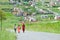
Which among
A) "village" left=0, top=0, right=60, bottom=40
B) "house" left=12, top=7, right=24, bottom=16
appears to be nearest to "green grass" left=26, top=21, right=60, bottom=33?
"village" left=0, top=0, right=60, bottom=40

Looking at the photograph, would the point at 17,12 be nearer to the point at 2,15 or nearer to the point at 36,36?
the point at 2,15

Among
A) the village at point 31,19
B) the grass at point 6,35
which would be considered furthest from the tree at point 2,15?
the grass at point 6,35

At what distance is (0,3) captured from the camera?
6.55 ft

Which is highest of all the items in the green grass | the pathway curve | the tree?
the tree

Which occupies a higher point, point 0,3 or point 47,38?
point 0,3

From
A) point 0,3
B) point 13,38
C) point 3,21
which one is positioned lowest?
point 13,38

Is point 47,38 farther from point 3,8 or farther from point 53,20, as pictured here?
point 3,8

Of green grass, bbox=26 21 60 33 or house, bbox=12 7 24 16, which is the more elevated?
house, bbox=12 7 24 16

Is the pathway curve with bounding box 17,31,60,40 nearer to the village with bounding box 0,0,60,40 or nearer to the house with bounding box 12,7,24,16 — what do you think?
the village with bounding box 0,0,60,40

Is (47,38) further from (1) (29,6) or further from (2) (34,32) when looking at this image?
(1) (29,6)

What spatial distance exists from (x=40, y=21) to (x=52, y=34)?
148 mm

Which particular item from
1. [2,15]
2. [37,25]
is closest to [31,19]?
[37,25]

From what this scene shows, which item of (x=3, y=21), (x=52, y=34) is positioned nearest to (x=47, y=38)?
(x=52, y=34)

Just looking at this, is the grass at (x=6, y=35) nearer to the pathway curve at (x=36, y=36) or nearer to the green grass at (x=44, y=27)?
the pathway curve at (x=36, y=36)
